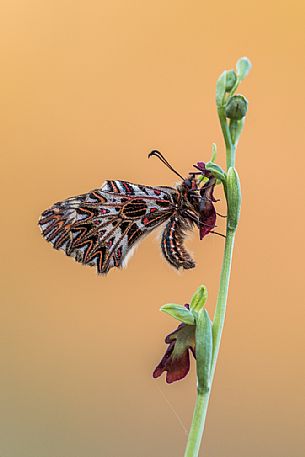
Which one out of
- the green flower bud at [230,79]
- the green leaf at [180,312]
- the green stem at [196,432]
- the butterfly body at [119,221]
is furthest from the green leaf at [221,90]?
the green stem at [196,432]

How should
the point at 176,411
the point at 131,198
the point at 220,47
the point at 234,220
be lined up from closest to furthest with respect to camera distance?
the point at 234,220 → the point at 131,198 → the point at 176,411 → the point at 220,47

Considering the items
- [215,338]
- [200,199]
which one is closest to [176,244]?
[200,199]

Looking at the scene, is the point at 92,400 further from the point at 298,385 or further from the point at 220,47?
the point at 220,47

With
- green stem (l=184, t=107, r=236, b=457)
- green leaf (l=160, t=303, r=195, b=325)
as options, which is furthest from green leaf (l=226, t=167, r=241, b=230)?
green leaf (l=160, t=303, r=195, b=325)

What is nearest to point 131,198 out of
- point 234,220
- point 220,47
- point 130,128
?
point 234,220

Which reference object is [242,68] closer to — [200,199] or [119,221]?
[200,199]

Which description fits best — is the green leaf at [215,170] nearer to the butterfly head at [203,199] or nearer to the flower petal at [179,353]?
the butterfly head at [203,199]

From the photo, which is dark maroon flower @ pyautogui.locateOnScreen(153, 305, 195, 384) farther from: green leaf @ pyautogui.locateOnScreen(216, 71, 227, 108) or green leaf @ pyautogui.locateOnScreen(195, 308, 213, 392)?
green leaf @ pyautogui.locateOnScreen(216, 71, 227, 108)
